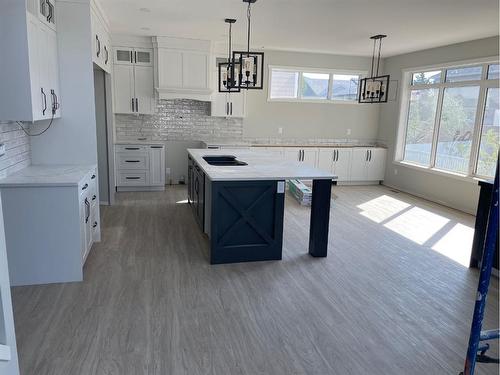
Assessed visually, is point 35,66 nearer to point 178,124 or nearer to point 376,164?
point 178,124

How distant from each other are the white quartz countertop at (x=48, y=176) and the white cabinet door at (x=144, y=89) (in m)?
3.27

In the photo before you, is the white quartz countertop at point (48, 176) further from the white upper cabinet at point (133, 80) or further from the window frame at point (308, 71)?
the window frame at point (308, 71)

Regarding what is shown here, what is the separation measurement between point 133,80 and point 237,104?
78.8 inches

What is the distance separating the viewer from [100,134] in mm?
5957

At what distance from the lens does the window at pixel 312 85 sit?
26.3 feet

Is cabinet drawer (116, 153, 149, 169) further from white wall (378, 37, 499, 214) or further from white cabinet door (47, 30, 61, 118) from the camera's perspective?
white wall (378, 37, 499, 214)

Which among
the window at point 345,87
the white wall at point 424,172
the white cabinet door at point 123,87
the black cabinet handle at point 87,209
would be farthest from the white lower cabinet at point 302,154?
the black cabinet handle at point 87,209

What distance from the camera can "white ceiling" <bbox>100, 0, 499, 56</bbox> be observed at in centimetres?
443

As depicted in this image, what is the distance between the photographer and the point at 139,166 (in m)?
7.05

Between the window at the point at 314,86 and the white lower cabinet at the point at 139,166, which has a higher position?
the window at the point at 314,86

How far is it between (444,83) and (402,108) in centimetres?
111

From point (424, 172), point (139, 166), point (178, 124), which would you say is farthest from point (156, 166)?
point (424, 172)

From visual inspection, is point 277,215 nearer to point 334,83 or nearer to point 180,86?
point 180,86

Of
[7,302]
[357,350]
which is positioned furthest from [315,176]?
[7,302]
